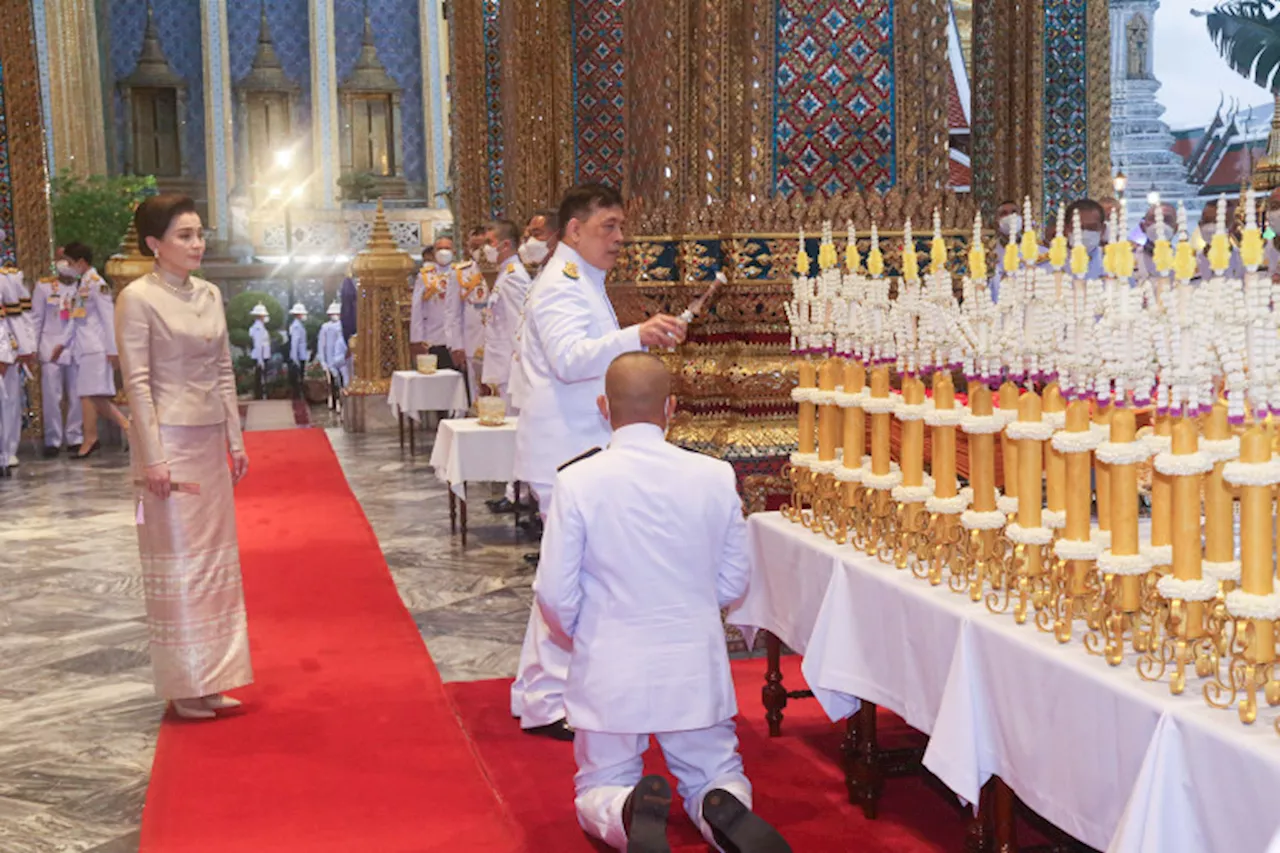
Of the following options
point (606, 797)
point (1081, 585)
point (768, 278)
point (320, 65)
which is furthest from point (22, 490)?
point (320, 65)

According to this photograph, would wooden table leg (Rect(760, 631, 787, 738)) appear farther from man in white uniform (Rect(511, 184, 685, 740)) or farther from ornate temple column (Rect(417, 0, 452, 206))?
ornate temple column (Rect(417, 0, 452, 206))

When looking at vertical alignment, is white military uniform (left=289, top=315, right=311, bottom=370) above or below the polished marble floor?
above

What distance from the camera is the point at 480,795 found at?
Result: 4289 mm

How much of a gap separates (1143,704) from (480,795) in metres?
2.17

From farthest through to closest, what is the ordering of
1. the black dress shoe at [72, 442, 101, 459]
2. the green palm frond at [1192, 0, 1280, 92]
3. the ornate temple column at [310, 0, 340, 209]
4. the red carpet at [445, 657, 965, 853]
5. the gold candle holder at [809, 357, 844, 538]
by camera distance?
the ornate temple column at [310, 0, 340, 209] → the green palm frond at [1192, 0, 1280, 92] → the black dress shoe at [72, 442, 101, 459] → the gold candle holder at [809, 357, 844, 538] → the red carpet at [445, 657, 965, 853]

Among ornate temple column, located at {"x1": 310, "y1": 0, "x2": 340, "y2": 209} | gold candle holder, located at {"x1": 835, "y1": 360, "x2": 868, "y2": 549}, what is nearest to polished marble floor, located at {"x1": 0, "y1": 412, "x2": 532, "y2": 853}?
gold candle holder, located at {"x1": 835, "y1": 360, "x2": 868, "y2": 549}

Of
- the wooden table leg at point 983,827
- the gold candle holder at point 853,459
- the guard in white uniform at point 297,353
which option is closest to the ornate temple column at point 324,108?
the guard in white uniform at point 297,353

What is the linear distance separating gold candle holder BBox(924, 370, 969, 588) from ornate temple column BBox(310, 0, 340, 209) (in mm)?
22761

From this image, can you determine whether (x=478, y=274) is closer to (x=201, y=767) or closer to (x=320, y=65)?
(x=201, y=767)

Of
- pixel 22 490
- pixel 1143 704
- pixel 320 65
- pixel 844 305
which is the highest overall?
pixel 320 65

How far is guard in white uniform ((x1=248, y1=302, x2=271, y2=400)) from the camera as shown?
2017cm

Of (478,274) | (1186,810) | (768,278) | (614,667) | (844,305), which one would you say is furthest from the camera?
(478,274)

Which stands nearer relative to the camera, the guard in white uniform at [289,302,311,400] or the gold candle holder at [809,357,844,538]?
the gold candle holder at [809,357,844,538]

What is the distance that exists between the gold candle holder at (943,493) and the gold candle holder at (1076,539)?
49cm
